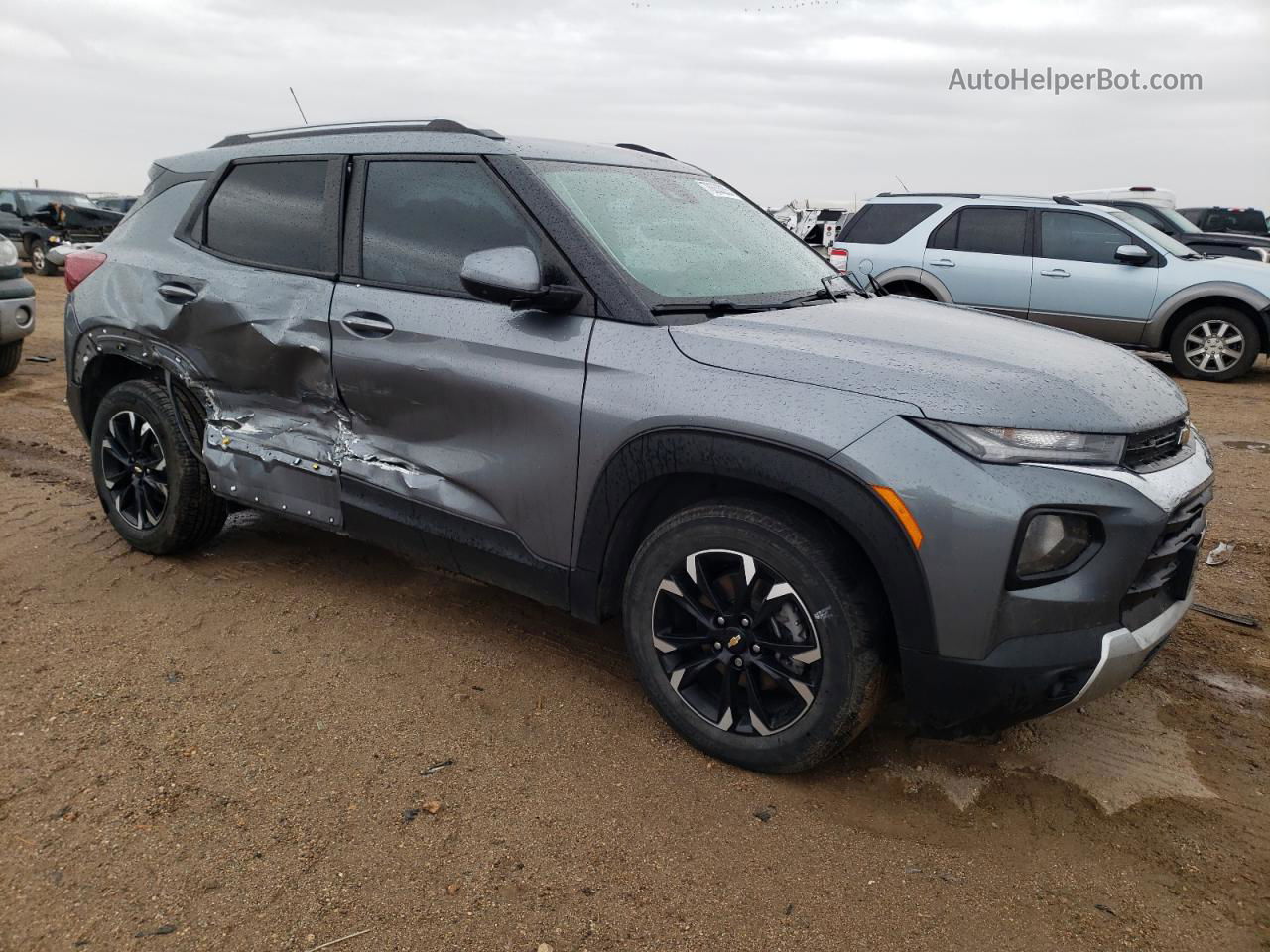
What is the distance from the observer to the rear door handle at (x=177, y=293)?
13.1ft

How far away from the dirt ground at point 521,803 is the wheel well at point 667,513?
0.51m

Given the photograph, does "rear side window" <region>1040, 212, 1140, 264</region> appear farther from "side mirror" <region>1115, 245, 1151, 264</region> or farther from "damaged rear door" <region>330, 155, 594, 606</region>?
"damaged rear door" <region>330, 155, 594, 606</region>

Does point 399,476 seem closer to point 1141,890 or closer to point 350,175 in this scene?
point 350,175

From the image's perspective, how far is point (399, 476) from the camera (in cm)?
346

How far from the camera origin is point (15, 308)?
26.3 feet

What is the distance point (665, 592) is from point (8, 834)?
1.87 metres

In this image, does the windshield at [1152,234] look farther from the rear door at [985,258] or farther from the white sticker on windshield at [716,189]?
the white sticker on windshield at [716,189]

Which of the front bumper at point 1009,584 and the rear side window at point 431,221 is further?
the rear side window at point 431,221

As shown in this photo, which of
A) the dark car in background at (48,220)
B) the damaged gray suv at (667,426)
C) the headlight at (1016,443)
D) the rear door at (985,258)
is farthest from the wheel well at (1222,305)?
the dark car in background at (48,220)

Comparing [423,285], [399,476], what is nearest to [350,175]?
[423,285]

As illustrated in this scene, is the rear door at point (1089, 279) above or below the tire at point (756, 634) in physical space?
above

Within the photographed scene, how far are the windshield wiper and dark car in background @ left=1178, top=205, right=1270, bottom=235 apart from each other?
24.3m

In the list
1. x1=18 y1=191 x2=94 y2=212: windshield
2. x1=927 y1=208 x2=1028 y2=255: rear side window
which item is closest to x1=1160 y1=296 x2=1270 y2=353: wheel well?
x1=927 y1=208 x2=1028 y2=255: rear side window

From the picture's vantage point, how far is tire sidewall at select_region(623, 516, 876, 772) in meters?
2.61
